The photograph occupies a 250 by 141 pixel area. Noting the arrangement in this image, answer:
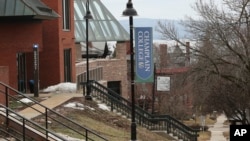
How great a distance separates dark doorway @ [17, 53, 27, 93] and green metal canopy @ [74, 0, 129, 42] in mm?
17871

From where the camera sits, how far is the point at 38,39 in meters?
28.4

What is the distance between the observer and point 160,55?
2527 inches

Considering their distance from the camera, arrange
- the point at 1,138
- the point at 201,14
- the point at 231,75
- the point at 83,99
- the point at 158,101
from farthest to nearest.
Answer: the point at 158,101
the point at 201,14
the point at 231,75
the point at 83,99
the point at 1,138

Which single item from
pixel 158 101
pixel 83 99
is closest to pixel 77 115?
pixel 83 99

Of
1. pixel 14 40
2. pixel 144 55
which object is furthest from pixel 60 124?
pixel 14 40

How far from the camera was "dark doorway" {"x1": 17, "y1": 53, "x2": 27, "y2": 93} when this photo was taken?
96.8 ft

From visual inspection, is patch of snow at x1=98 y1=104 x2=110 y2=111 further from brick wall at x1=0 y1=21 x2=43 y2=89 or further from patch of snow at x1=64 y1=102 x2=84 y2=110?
brick wall at x1=0 y1=21 x2=43 y2=89

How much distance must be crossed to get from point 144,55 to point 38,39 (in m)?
10.9

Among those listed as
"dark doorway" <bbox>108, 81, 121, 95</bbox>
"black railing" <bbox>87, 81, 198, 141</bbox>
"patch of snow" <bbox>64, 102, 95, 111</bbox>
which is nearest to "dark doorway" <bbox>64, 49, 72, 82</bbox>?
"black railing" <bbox>87, 81, 198, 141</bbox>

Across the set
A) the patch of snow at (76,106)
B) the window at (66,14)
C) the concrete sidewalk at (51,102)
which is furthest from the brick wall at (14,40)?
the window at (66,14)

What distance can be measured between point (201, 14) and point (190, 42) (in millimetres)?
2242

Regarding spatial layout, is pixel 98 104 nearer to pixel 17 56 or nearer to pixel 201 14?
pixel 17 56

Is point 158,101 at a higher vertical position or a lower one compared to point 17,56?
lower

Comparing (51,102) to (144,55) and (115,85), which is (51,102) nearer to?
(144,55)
